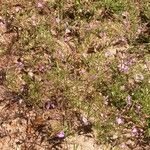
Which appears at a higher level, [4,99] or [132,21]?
[132,21]

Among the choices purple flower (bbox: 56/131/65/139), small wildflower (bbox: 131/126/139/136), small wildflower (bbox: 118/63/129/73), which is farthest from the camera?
small wildflower (bbox: 118/63/129/73)

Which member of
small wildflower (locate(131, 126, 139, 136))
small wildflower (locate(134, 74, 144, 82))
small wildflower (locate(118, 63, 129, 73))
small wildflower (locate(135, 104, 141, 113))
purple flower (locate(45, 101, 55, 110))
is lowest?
small wildflower (locate(131, 126, 139, 136))

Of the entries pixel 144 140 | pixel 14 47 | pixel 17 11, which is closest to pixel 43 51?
pixel 14 47

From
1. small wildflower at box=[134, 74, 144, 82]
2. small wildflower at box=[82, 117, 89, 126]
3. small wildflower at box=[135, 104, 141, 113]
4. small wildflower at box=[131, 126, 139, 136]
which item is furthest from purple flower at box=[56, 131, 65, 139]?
small wildflower at box=[134, 74, 144, 82]

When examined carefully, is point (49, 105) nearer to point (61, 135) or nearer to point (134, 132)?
point (61, 135)

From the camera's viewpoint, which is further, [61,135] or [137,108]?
[137,108]

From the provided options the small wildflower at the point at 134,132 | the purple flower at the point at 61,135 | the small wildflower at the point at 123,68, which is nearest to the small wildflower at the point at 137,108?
the small wildflower at the point at 134,132

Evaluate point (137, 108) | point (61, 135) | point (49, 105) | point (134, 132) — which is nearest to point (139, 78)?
point (137, 108)

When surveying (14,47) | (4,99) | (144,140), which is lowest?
(144,140)

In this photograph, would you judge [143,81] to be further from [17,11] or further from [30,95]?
[17,11]

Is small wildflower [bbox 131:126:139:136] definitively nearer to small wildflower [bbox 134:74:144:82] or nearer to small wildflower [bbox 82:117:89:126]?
small wildflower [bbox 82:117:89:126]

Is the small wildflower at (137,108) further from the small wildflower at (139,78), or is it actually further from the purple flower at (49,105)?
the purple flower at (49,105)
